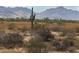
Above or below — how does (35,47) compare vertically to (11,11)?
below

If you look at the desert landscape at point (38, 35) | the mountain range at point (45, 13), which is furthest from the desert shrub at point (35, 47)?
the mountain range at point (45, 13)

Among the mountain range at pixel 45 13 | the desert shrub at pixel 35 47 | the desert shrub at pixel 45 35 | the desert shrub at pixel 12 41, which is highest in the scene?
the mountain range at pixel 45 13

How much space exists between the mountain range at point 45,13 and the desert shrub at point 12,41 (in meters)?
0.20

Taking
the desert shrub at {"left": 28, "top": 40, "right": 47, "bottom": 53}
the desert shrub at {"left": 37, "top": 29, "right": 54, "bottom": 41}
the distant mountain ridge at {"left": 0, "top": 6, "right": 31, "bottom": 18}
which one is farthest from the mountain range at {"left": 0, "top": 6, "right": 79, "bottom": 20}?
the desert shrub at {"left": 28, "top": 40, "right": 47, "bottom": 53}

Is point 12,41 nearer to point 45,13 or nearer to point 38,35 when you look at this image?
point 38,35

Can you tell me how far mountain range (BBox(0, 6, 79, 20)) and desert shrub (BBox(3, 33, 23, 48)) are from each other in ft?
0.65

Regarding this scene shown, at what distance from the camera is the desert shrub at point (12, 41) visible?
243 cm

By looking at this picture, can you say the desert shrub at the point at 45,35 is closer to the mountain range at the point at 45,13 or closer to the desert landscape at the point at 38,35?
the desert landscape at the point at 38,35

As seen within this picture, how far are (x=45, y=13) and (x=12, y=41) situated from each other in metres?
0.43

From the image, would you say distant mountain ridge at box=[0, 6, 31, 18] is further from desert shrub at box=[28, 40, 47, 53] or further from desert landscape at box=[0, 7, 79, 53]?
desert shrub at box=[28, 40, 47, 53]

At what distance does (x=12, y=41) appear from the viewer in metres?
2.43

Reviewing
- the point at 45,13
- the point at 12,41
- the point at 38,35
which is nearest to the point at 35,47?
the point at 38,35
